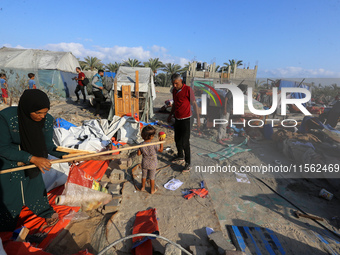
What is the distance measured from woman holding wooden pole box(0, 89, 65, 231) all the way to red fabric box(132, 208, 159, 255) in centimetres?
118

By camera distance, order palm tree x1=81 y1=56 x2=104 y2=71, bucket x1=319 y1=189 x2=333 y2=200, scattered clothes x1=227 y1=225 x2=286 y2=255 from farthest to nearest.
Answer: palm tree x1=81 y1=56 x2=104 y2=71 → bucket x1=319 y1=189 x2=333 y2=200 → scattered clothes x1=227 y1=225 x2=286 y2=255

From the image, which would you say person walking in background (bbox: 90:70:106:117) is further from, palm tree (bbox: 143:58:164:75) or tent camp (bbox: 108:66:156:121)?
palm tree (bbox: 143:58:164:75)

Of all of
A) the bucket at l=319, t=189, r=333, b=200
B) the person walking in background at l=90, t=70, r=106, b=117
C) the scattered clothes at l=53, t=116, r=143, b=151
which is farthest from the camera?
the person walking in background at l=90, t=70, r=106, b=117

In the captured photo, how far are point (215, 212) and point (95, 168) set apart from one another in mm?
2738

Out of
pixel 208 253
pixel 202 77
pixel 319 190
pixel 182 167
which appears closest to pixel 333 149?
pixel 319 190

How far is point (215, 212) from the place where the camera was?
9.61ft

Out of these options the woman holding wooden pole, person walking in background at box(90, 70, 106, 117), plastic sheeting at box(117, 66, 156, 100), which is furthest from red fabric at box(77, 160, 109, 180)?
person walking in background at box(90, 70, 106, 117)

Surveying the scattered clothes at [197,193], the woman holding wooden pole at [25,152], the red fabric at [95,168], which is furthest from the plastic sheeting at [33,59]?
the scattered clothes at [197,193]

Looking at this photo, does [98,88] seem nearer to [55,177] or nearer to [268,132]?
[55,177]

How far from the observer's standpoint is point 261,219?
9.27ft

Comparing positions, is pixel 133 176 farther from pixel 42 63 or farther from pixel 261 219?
pixel 42 63

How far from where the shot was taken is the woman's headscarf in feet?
6.21

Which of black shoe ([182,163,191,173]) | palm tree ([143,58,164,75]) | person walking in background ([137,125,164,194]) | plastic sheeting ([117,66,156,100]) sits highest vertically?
palm tree ([143,58,164,75])

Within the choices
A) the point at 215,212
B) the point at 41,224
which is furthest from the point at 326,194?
the point at 41,224
